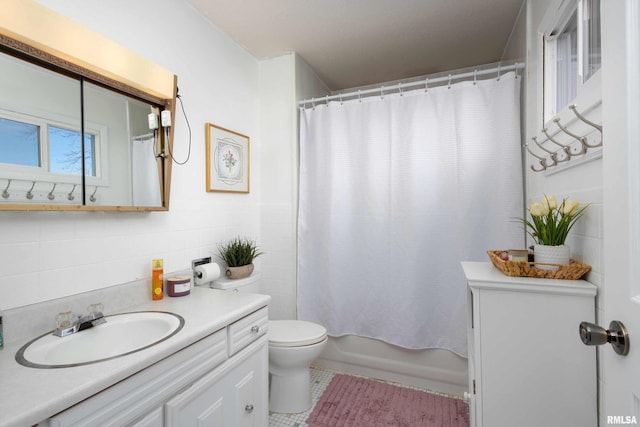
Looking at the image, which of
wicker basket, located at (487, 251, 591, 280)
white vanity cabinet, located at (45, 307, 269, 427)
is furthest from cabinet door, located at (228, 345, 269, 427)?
wicker basket, located at (487, 251, 591, 280)

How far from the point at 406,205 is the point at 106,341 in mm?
1784

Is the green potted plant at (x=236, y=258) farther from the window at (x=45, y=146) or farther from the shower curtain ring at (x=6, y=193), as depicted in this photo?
the shower curtain ring at (x=6, y=193)

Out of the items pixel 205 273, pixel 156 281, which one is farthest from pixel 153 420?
pixel 205 273

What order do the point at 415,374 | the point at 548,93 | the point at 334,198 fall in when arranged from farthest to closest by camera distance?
the point at 334,198
the point at 415,374
the point at 548,93

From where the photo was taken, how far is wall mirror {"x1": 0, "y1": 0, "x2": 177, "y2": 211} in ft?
3.52

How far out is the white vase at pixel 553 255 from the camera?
1165mm

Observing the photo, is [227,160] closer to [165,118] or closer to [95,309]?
[165,118]

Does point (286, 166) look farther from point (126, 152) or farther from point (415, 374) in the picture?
point (415, 374)

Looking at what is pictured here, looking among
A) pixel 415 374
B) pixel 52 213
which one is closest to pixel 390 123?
pixel 415 374

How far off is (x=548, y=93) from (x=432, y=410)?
1.89 m

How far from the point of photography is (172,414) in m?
1.03

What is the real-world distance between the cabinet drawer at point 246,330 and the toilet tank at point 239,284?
0.46 m

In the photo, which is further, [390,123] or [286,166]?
[286,166]

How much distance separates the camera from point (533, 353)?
1.09 meters
